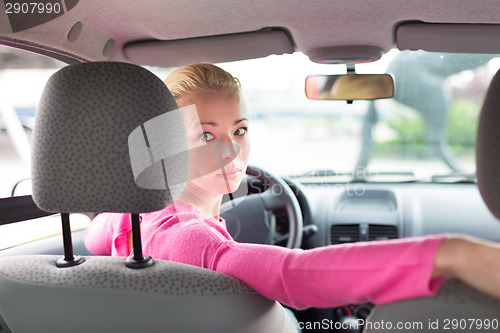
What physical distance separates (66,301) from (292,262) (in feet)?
1.68

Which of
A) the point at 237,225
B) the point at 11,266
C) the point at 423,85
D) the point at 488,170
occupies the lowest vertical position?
the point at 237,225

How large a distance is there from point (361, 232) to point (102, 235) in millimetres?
1796

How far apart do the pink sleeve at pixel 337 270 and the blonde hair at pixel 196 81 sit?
1.71 ft

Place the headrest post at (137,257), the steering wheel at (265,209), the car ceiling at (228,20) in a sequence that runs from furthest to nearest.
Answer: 1. the steering wheel at (265,209)
2. the car ceiling at (228,20)
3. the headrest post at (137,257)

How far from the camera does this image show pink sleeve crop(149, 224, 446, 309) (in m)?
0.92

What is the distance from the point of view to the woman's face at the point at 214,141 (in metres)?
1.45

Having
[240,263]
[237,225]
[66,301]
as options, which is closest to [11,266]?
[66,301]

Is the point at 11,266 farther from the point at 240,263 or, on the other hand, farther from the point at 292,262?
the point at 292,262

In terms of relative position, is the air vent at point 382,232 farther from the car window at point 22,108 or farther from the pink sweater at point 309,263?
the pink sweater at point 309,263

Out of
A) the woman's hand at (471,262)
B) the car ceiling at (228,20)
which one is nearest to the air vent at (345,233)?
the car ceiling at (228,20)

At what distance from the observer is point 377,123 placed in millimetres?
3787

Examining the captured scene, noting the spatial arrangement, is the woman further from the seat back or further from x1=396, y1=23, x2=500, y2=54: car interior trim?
x1=396, y1=23, x2=500, y2=54: car interior trim

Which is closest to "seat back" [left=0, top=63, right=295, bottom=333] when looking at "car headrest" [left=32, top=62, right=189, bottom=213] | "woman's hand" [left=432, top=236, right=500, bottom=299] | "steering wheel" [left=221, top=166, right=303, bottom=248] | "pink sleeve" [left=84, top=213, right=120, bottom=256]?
"car headrest" [left=32, top=62, right=189, bottom=213]

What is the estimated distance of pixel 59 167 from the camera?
3.56 feet
